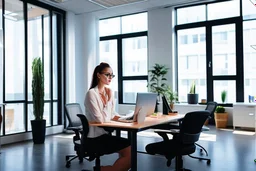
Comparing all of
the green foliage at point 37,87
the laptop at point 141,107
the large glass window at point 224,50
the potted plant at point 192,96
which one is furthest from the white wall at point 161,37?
the laptop at point 141,107

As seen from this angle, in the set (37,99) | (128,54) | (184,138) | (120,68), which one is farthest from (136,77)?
(184,138)

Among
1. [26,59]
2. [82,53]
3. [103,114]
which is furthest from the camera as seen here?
[82,53]

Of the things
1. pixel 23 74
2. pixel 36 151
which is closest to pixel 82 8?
pixel 23 74

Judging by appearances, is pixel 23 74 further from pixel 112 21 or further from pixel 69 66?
pixel 112 21

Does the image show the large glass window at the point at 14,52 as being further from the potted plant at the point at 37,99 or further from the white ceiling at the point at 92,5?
the white ceiling at the point at 92,5

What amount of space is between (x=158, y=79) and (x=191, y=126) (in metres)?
5.10

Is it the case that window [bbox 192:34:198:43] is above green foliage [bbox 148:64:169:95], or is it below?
above

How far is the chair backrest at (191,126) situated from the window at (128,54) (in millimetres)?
5506

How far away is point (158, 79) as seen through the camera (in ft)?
25.6

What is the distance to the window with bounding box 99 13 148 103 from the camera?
328 inches

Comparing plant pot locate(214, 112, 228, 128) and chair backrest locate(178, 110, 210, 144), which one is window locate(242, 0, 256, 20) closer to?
plant pot locate(214, 112, 228, 128)

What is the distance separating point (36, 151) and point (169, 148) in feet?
9.61

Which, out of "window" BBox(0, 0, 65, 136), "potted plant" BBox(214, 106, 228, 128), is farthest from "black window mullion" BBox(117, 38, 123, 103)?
"potted plant" BBox(214, 106, 228, 128)

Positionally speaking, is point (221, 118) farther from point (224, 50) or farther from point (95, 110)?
point (95, 110)
